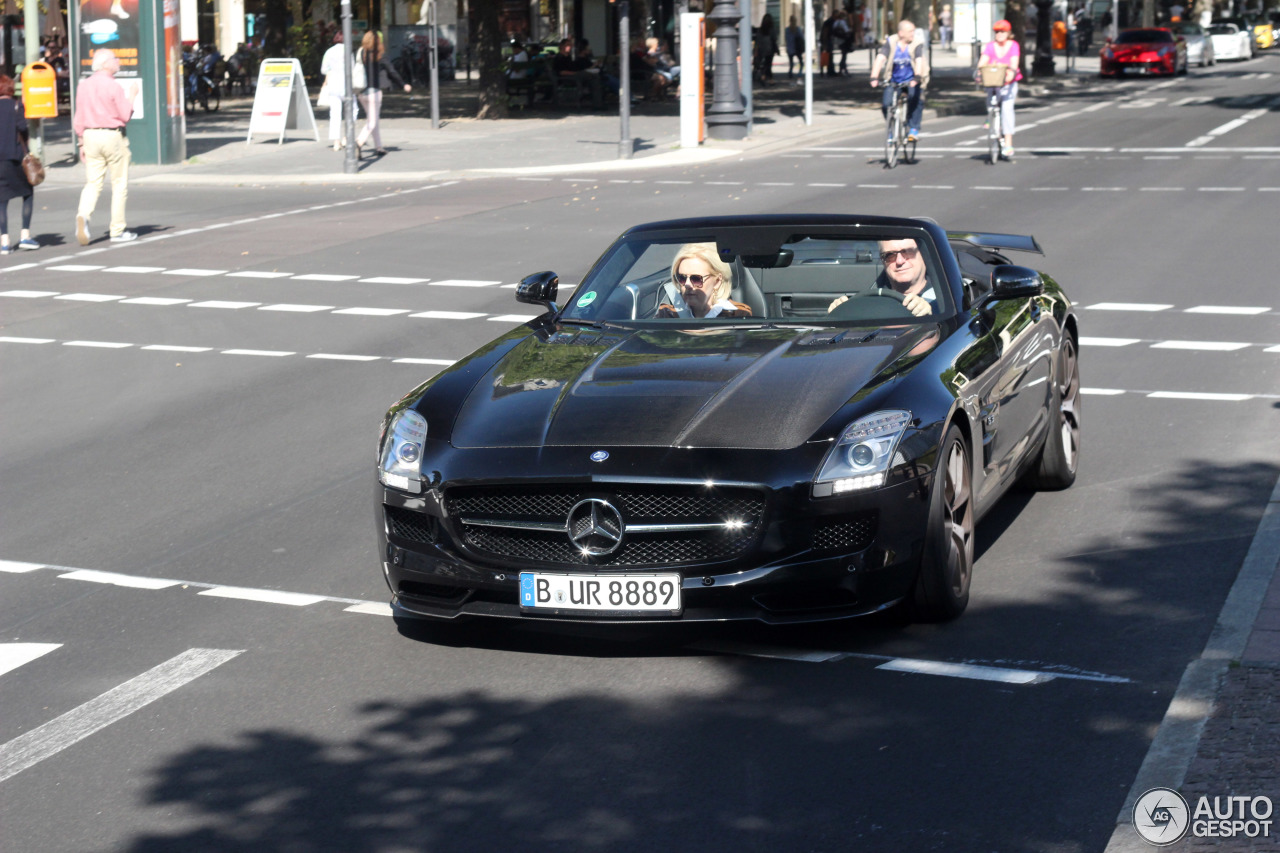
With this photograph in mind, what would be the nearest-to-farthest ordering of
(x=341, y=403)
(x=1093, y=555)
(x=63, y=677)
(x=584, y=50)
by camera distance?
(x=63, y=677) < (x=1093, y=555) < (x=341, y=403) < (x=584, y=50)

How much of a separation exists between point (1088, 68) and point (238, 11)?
32035 millimetres

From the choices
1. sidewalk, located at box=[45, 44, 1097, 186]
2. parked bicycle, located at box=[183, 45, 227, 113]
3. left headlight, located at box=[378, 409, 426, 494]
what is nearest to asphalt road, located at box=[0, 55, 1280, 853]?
left headlight, located at box=[378, 409, 426, 494]

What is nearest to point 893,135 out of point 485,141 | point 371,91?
point 371,91

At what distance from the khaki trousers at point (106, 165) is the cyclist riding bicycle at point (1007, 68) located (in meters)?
12.9

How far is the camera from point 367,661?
572cm

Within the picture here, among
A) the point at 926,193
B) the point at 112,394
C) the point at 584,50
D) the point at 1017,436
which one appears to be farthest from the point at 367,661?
the point at 584,50

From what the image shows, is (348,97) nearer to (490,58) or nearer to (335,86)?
(335,86)

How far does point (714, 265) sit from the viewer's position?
6.98 m

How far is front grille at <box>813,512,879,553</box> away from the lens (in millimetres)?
5301

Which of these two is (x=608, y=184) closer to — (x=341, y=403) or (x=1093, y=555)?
(x=341, y=403)

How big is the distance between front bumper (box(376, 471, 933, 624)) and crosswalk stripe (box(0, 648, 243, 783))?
0.80 metres

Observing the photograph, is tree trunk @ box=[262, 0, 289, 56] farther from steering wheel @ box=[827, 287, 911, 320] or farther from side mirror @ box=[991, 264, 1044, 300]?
side mirror @ box=[991, 264, 1044, 300]

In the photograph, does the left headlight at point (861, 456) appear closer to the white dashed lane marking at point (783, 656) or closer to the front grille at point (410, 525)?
the white dashed lane marking at point (783, 656)

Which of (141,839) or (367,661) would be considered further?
(367,661)
